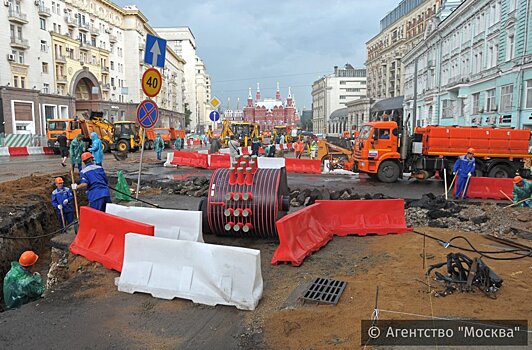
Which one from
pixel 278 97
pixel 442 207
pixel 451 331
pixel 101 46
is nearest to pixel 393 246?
pixel 451 331

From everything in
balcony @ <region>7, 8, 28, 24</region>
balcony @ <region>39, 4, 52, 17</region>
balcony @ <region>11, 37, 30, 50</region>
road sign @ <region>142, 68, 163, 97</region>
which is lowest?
road sign @ <region>142, 68, 163, 97</region>

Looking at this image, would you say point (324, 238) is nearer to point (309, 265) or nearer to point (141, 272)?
point (309, 265)

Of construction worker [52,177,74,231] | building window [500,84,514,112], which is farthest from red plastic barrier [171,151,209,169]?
building window [500,84,514,112]

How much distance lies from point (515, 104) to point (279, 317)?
2745cm

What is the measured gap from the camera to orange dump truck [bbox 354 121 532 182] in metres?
15.4

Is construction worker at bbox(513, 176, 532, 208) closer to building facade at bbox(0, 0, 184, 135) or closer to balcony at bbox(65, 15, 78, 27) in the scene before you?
building facade at bbox(0, 0, 184, 135)

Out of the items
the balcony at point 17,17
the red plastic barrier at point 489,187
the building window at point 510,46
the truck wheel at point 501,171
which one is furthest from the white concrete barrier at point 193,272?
the balcony at point 17,17

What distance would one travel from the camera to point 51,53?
47812 mm

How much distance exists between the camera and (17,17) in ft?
137

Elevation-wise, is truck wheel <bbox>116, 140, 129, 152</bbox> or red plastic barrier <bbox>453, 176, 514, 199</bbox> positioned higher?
truck wheel <bbox>116, 140, 129, 152</bbox>

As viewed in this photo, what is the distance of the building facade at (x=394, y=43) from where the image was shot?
71.2 metres

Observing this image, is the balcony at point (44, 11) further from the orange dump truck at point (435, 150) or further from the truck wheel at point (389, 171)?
the truck wheel at point (389, 171)

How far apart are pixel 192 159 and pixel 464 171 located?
13.2m

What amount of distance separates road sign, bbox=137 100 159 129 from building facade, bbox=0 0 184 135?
38820mm
